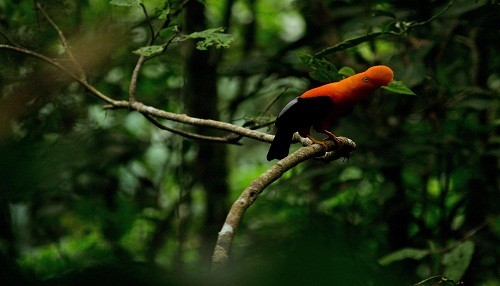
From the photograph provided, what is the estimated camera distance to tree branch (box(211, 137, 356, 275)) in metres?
1.07

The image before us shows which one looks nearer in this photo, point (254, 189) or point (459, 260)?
point (254, 189)

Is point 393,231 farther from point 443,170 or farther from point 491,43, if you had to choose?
point 491,43

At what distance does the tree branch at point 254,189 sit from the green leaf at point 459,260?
89 cm

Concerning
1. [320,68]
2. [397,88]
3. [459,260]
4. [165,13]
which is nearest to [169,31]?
[165,13]

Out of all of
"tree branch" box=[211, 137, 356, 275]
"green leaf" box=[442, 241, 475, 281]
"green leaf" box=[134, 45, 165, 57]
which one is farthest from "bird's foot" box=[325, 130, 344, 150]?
"green leaf" box=[442, 241, 475, 281]

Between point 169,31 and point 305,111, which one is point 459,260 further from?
point 169,31

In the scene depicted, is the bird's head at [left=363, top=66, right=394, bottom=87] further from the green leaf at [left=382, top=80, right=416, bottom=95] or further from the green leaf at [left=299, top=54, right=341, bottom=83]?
the green leaf at [left=299, top=54, right=341, bottom=83]

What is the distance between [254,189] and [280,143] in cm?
48

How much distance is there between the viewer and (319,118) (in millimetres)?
1822

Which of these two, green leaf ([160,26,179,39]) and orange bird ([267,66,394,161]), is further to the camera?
green leaf ([160,26,179,39])

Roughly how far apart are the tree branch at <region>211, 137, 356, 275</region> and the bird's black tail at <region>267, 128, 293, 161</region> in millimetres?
80

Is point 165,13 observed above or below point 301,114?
above

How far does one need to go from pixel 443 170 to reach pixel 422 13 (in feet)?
3.38

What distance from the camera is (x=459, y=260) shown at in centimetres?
265
